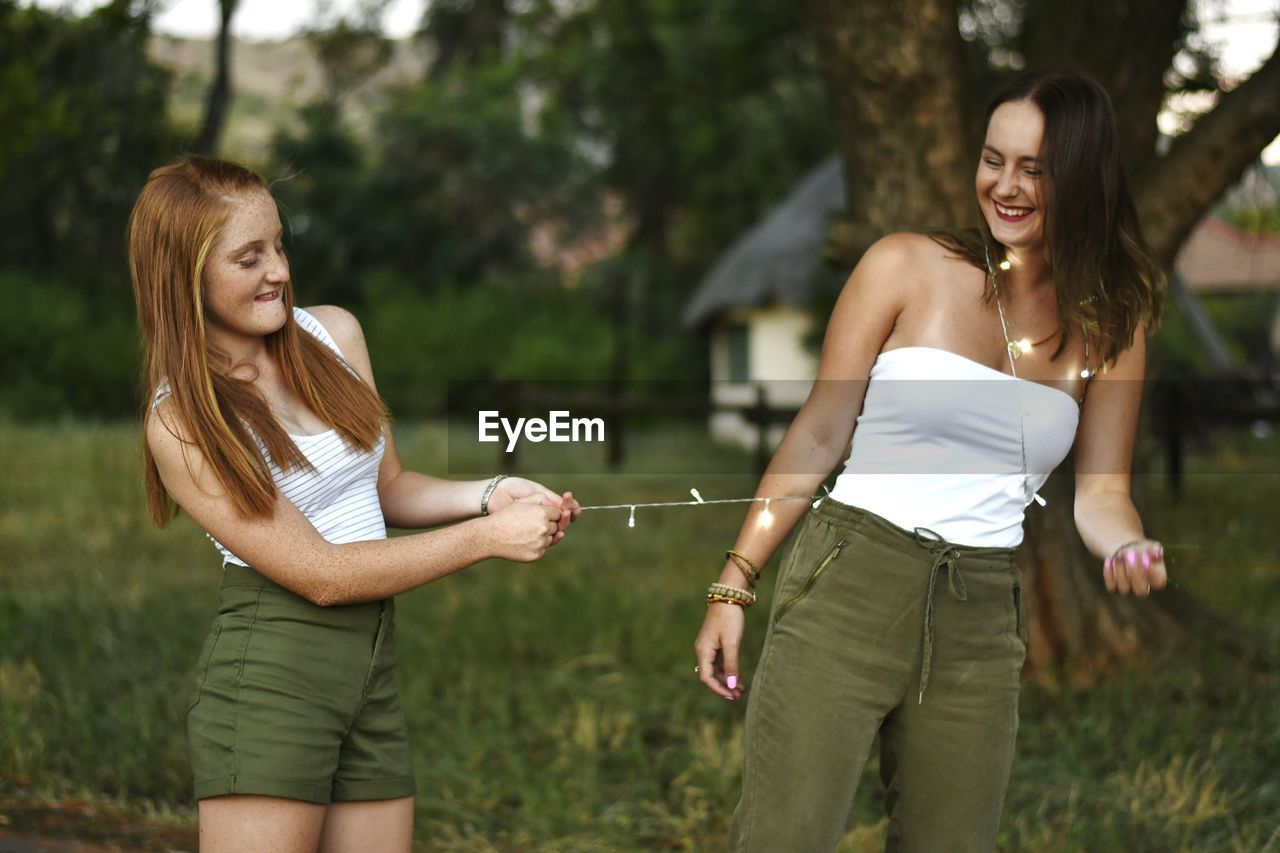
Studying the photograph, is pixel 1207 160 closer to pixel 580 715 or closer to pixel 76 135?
pixel 580 715

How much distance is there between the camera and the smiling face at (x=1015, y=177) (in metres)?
2.46

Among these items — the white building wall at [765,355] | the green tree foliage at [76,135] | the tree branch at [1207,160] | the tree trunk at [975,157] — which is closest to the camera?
the tree branch at [1207,160]

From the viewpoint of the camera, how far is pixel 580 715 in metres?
5.23

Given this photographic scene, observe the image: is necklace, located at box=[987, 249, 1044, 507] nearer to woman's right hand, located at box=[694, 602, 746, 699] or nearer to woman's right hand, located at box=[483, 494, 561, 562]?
woman's right hand, located at box=[694, 602, 746, 699]

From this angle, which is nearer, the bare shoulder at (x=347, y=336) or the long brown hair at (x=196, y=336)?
the long brown hair at (x=196, y=336)

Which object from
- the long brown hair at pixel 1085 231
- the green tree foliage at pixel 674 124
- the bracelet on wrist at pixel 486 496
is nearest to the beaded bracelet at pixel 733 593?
the bracelet on wrist at pixel 486 496

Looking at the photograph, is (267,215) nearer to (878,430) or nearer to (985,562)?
(878,430)

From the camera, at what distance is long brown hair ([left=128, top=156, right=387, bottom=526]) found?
2.25m

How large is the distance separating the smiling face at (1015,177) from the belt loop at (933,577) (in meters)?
0.59

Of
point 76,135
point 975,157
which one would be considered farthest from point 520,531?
point 76,135

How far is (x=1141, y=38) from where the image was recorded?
598 centimetres

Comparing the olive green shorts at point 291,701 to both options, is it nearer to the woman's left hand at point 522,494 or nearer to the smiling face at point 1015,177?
the woman's left hand at point 522,494

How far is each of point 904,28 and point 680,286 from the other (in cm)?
2344

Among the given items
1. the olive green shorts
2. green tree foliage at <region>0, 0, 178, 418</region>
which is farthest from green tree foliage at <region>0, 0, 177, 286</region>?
the olive green shorts
